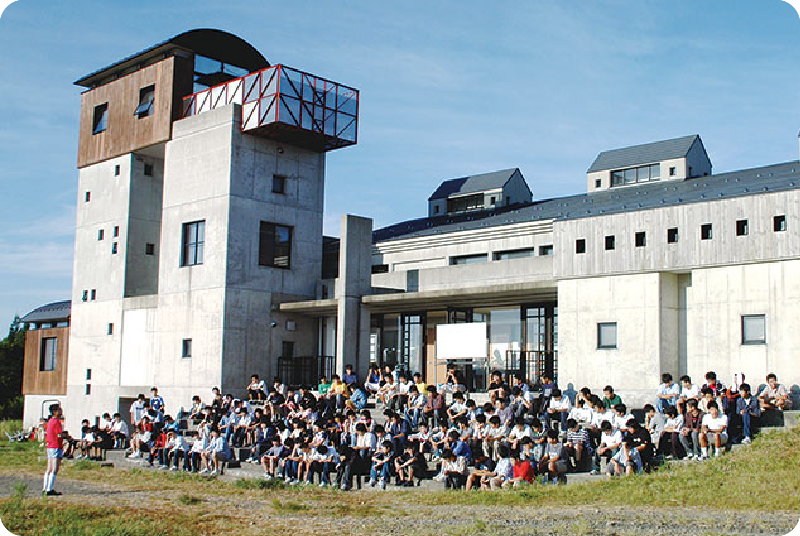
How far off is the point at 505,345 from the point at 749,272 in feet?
26.5

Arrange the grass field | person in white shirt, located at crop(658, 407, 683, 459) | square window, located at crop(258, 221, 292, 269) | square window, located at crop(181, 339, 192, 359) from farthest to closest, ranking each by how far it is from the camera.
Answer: square window, located at crop(258, 221, 292, 269) < square window, located at crop(181, 339, 192, 359) < person in white shirt, located at crop(658, 407, 683, 459) < the grass field

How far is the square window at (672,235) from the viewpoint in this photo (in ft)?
67.2

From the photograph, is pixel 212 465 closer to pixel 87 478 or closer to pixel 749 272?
pixel 87 478

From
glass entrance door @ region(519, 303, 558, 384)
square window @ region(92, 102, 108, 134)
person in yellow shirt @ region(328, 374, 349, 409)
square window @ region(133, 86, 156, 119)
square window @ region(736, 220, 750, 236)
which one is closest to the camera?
square window @ region(736, 220, 750, 236)

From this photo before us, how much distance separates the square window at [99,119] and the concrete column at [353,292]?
12094mm

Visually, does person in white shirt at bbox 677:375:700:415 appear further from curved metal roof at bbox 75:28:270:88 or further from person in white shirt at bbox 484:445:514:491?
curved metal roof at bbox 75:28:270:88

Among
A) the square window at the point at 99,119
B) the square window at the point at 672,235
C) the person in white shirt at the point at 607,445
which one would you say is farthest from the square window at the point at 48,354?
the person in white shirt at the point at 607,445

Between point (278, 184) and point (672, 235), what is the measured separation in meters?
13.8

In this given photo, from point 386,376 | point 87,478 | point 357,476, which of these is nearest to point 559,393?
point 357,476

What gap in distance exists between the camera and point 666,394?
18125mm

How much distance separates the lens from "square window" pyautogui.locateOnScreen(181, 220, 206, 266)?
96.1 ft

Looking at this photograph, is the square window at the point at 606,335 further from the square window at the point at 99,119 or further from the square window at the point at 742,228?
the square window at the point at 99,119

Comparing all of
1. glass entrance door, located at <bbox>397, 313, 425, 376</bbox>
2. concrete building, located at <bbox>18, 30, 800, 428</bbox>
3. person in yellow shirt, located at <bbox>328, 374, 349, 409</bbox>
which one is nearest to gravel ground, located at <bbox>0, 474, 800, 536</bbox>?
person in yellow shirt, located at <bbox>328, 374, 349, 409</bbox>

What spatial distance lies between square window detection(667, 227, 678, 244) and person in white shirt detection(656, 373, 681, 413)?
11.9 feet
